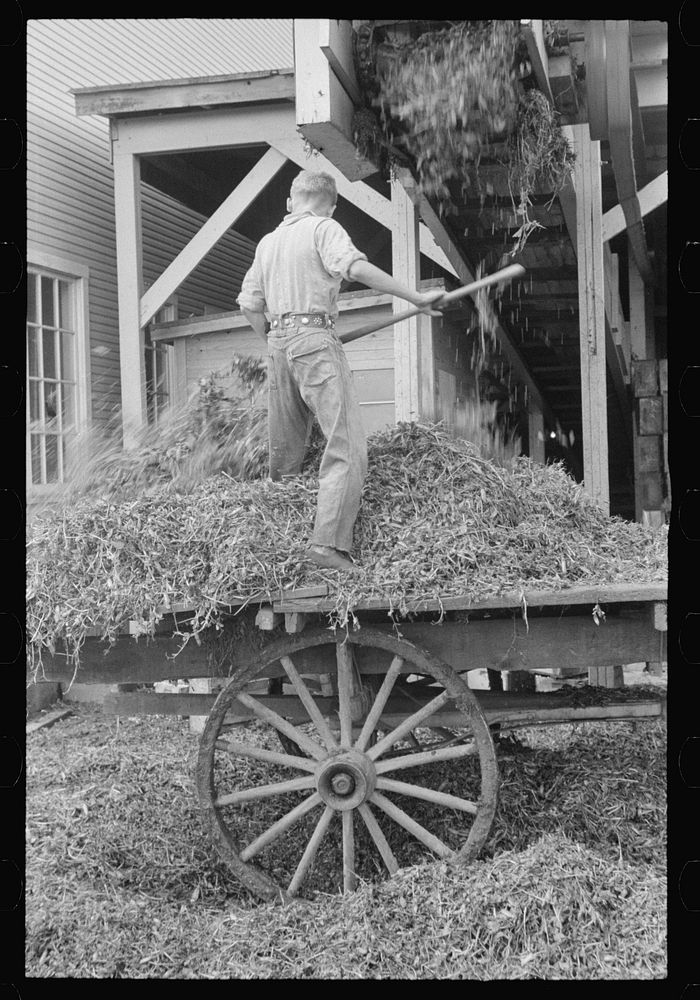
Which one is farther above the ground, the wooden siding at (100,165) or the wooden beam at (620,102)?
the wooden siding at (100,165)

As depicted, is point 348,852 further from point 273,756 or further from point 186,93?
point 186,93

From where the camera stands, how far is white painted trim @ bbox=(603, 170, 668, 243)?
682 cm

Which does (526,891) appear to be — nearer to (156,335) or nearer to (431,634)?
(431,634)

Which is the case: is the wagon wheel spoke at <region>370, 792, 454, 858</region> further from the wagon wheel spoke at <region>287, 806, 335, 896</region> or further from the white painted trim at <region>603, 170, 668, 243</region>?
the white painted trim at <region>603, 170, 668, 243</region>

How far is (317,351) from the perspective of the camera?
13.1 ft

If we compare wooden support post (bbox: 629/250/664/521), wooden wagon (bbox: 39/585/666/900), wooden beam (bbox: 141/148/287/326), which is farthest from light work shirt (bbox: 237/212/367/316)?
wooden support post (bbox: 629/250/664/521)

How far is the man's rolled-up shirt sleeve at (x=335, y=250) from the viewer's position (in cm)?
386

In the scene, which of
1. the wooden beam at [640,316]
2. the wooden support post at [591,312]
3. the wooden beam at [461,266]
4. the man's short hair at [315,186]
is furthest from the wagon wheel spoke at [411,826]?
the wooden beam at [640,316]

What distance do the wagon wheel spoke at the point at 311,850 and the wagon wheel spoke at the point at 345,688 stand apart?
0.27 m

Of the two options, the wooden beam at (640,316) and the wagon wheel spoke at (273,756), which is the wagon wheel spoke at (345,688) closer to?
the wagon wheel spoke at (273,756)

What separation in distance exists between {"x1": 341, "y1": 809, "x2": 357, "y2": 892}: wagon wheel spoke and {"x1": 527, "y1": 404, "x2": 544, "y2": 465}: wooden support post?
7537 mm

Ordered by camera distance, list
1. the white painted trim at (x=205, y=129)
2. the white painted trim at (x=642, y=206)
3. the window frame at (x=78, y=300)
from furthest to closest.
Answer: the window frame at (x=78, y=300) → the white painted trim at (x=205, y=129) → the white painted trim at (x=642, y=206)

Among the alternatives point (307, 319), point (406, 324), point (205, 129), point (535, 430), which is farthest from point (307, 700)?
point (535, 430)

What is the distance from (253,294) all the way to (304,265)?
43cm
